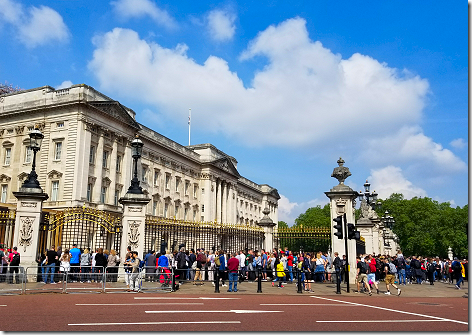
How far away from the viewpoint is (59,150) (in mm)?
45219

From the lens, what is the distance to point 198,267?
21016 millimetres

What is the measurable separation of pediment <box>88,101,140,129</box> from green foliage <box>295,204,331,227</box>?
5958 cm

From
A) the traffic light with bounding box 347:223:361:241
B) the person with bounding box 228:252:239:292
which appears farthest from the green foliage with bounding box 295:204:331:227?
the person with bounding box 228:252:239:292

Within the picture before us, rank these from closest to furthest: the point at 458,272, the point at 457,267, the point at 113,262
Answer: the point at 113,262, the point at 458,272, the point at 457,267

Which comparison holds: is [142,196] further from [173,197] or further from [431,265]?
[173,197]

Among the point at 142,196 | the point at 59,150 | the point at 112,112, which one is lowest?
the point at 142,196

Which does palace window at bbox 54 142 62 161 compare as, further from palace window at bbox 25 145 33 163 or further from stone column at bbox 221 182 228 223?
stone column at bbox 221 182 228 223

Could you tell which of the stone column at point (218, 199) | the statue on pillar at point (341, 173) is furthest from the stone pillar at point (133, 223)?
the stone column at point (218, 199)

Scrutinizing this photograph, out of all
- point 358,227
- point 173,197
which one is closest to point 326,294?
point 358,227

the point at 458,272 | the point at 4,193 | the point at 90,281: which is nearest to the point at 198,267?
the point at 90,281

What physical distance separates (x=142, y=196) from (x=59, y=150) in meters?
30.1

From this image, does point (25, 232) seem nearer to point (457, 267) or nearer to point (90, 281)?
point (90, 281)

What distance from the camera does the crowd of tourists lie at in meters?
16.0

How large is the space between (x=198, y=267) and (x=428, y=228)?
71.8 m
